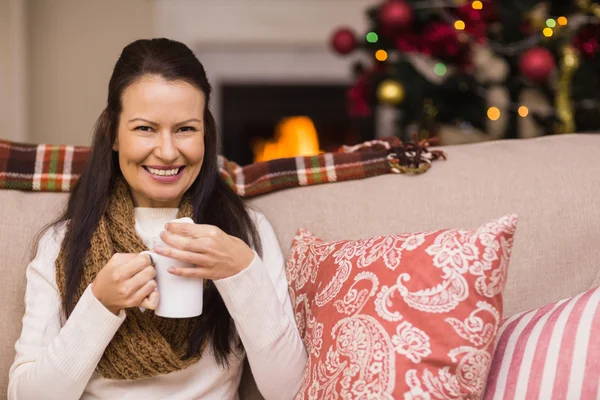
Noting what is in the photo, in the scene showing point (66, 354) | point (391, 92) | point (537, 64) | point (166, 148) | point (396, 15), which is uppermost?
point (396, 15)

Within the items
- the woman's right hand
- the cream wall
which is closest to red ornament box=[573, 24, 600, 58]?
the woman's right hand

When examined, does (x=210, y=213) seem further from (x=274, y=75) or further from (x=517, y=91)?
(x=274, y=75)

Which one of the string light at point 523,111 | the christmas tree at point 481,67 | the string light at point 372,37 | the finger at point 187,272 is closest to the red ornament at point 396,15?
the christmas tree at point 481,67

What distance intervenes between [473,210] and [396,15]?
3.76 ft

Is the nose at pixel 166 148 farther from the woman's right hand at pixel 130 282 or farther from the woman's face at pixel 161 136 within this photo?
the woman's right hand at pixel 130 282

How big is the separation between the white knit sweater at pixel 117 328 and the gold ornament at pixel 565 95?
4.80ft

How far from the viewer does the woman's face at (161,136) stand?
103 cm

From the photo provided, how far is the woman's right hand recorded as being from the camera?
90cm

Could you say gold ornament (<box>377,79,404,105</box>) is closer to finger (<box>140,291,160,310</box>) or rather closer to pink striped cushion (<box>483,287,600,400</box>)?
pink striped cushion (<box>483,287,600,400</box>)

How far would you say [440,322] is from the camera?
2.84 ft

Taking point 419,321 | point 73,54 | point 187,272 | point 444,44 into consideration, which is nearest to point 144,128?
point 187,272

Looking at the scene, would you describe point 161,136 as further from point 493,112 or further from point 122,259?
point 493,112

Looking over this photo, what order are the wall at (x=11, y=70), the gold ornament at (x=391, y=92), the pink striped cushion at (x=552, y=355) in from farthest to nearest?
1. the wall at (x=11, y=70)
2. the gold ornament at (x=391, y=92)
3. the pink striped cushion at (x=552, y=355)

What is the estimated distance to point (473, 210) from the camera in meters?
1.21
